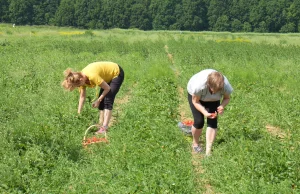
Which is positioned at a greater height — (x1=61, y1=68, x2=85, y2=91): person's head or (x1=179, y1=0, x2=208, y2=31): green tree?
(x1=61, y1=68, x2=85, y2=91): person's head

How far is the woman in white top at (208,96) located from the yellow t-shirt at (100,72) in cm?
156

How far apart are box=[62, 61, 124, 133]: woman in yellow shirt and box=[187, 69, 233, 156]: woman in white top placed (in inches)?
59.4

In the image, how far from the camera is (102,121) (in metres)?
6.91

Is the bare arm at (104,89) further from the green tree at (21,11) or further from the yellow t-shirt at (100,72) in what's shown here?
the green tree at (21,11)

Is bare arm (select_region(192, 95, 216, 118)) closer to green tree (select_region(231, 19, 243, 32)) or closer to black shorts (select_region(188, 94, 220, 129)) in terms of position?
black shorts (select_region(188, 94, 220, 129))

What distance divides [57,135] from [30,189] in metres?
1.20

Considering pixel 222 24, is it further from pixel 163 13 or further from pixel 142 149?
pixel 142 149

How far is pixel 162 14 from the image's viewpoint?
279 feet

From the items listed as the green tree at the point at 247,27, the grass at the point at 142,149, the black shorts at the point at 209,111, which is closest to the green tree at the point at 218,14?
the green tree at the point at 247,27

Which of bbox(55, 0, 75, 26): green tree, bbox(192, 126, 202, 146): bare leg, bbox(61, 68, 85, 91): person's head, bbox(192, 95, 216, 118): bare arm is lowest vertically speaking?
bbox(55, 0, 75, 26): green tree

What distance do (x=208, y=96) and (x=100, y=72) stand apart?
195cm

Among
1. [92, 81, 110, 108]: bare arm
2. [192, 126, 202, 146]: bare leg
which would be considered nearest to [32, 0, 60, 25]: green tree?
[92, 81, 110, 108]: bare arm

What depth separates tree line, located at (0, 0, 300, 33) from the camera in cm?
7806

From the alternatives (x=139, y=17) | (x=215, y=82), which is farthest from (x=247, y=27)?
(x=215, y=82)
